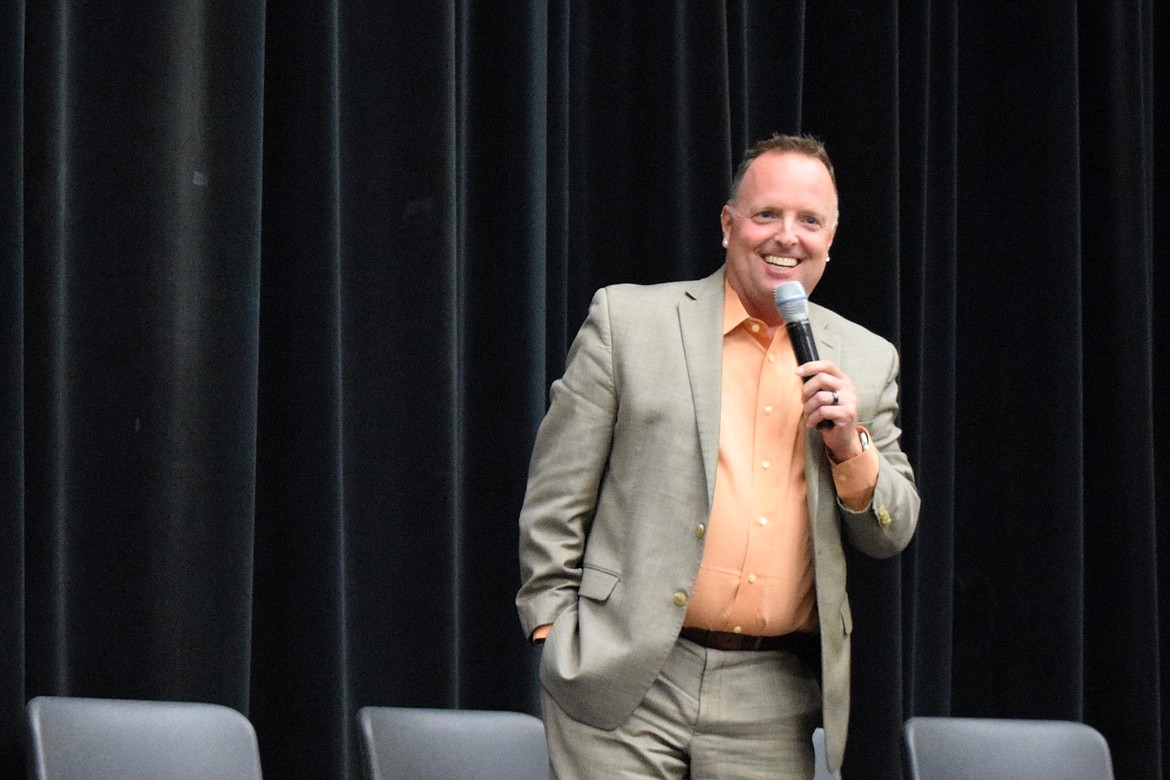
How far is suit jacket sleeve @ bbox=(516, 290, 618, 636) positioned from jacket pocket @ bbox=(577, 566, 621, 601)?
1.3 inches

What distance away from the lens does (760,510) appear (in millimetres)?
2453

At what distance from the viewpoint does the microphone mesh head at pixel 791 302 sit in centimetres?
238

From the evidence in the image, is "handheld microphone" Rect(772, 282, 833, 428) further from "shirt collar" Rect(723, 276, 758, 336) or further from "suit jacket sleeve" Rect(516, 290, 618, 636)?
"suit jacket sleeve" Rect(516, 290, 618, 636)

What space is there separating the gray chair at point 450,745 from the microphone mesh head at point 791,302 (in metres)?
1.09

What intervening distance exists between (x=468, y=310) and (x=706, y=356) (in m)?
1.25

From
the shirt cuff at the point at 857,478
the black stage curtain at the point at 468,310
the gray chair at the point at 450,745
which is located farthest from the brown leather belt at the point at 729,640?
the black stage curtain at the point at 468,310

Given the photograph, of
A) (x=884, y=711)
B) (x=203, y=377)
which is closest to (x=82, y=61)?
(x=203, y=377)

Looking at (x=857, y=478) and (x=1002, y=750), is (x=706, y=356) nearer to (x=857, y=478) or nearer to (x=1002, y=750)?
(x=857, y=478)

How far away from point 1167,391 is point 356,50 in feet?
8.87

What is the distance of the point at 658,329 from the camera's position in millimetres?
2537

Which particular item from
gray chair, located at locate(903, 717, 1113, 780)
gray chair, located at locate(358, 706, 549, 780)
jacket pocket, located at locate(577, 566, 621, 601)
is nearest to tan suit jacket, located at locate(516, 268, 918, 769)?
jacket pocket, located at locate(577, 566, 621, 601)

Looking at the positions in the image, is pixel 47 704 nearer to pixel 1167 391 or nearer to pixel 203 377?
pixel 203 377

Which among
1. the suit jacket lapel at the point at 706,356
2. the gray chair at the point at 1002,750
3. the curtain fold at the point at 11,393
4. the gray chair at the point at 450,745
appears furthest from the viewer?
the gray chair at the point at 1002,750

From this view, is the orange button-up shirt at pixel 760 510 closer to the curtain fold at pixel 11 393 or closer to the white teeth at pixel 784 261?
the white teeth at pixel 784 261
